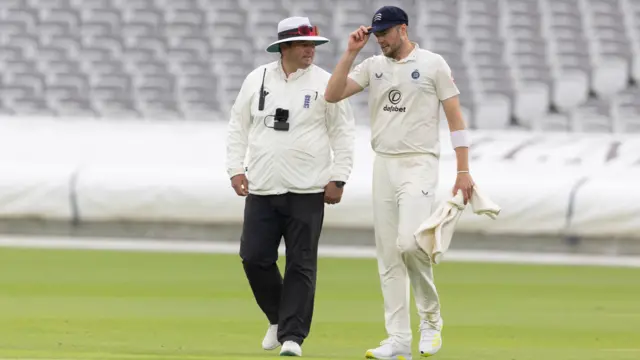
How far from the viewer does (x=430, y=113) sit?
6.42 meters

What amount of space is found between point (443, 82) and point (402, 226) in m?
0.73

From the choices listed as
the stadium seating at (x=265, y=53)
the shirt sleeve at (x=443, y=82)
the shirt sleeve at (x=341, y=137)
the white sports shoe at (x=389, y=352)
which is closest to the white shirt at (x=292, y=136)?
the shirt sleeve at (x=341, y=137)

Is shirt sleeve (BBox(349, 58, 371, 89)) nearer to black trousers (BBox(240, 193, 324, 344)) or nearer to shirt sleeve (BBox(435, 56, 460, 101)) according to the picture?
shirt sleeve (BBox(435, 56, 460, 101))

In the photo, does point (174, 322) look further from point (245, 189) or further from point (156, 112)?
point (156, 112)

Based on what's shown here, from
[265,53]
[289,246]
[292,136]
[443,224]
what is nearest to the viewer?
[443,224]

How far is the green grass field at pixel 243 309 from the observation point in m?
7.01

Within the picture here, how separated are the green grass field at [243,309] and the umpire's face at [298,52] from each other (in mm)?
1475

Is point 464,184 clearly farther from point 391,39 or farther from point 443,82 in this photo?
point 391,39

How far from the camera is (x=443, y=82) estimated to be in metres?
6.36

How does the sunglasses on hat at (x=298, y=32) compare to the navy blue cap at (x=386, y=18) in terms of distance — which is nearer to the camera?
the navy blue cap at (x=386, y=18)

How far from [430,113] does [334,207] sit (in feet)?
23.1

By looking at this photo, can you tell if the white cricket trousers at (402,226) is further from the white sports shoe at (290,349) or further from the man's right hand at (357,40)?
the man's right hand at (357,40)

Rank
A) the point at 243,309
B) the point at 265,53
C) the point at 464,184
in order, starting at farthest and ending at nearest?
the point at 265,53, the point at 243,309, the point at 464,184

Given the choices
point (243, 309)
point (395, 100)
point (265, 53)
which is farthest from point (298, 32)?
point (265, 53)
